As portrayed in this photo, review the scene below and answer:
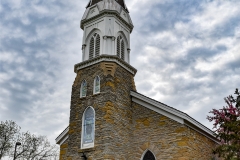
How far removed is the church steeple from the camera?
61.3 ft

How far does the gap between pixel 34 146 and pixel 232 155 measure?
86.3 feet

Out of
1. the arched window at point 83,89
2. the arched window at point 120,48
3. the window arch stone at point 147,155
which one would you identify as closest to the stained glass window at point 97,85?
the arched window at point 83,89

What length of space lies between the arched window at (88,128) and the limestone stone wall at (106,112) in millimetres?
274

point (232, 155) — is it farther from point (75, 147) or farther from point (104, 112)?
point (75, 147)

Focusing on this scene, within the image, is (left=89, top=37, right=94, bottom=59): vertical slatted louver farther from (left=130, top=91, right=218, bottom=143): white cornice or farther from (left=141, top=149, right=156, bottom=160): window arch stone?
(left=141, top=149, right=156, bottom=160): window arch stone

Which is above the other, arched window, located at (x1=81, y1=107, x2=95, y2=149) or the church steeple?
the church steeple

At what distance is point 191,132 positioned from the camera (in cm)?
1611

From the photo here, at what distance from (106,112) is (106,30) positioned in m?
5.52

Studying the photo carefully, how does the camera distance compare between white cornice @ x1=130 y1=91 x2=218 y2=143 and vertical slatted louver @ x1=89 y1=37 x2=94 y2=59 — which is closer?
white cornice @ x1=130 y1=91 x2=218 y2=143

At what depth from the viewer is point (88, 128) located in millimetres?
16938

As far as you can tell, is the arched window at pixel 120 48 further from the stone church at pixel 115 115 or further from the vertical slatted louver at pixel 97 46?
the vertical slatted louver at pixel 97 46

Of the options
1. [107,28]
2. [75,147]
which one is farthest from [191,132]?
[107,28]

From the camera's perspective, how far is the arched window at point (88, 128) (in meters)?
16.5

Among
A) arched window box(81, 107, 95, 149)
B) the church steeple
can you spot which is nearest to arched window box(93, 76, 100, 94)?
arched window box(81, 107, 95, 149)
